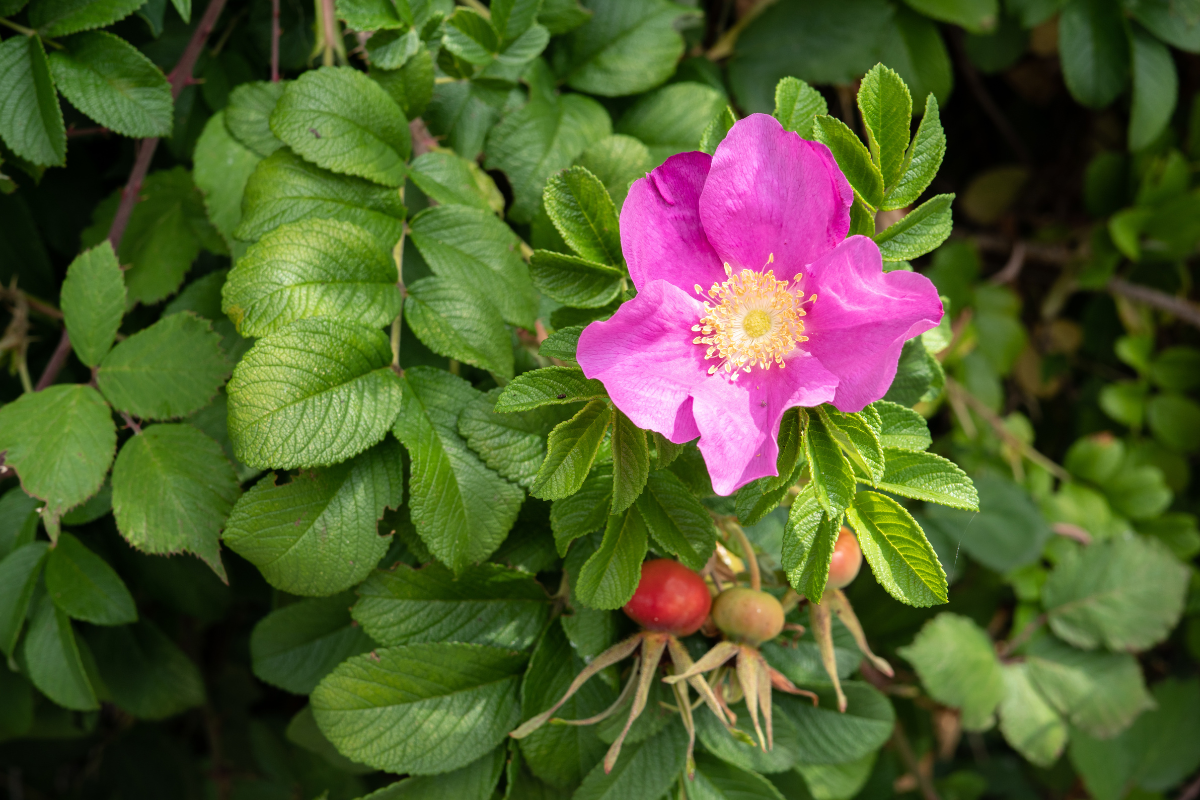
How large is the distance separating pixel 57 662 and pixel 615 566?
80 centimetres

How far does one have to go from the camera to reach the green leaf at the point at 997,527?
161cm

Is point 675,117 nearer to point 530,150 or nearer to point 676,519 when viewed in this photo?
point 530,150

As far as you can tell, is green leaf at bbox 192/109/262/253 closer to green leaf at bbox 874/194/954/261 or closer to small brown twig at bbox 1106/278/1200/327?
green leaf at bbox 874/194/954/261

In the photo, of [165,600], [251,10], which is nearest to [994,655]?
[165,600]

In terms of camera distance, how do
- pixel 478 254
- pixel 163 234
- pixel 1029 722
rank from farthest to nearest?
pixel 1029 722
pixel 163 234
pixel 478 254

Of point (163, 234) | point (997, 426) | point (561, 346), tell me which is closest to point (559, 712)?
point (561, 346)

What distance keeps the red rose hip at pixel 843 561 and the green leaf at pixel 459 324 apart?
438 millimetres

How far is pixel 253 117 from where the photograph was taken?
1103 millimetres

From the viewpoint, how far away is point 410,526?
98 centimetres

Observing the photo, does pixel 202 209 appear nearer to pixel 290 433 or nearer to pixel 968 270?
pixel 290 433

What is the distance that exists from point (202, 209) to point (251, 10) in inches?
12.2

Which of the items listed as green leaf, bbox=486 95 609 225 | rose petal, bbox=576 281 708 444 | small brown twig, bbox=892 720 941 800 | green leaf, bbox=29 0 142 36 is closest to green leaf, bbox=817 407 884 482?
rose petal, bbox=576 281 708 444

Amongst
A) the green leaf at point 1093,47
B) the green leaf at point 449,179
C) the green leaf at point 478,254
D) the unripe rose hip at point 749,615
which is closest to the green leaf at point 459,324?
the green leaf at point 478,254

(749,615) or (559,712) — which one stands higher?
(749,615)
